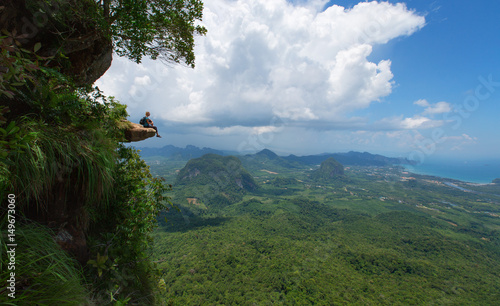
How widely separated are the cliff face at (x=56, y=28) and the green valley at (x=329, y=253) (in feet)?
15.2

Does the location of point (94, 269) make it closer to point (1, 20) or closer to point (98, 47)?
point (1, 20)

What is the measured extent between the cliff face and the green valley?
4633 millimetres

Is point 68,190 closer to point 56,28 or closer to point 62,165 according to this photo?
point 62,165

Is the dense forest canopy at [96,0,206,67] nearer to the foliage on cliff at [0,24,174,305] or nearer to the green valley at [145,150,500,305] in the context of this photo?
the foliage on cliff at [0,24,174,305]

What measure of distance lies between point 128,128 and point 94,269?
427 centimetres

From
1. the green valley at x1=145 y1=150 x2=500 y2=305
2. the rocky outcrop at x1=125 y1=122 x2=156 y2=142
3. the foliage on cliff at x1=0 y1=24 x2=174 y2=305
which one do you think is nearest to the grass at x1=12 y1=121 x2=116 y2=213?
the foliage on cliff at x1=0 y1=24 x2=174 y2=305

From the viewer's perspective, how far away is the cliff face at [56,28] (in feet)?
11.4

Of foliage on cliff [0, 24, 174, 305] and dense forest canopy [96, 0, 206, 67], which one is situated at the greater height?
dense forest canopy [96, 0, 206, 67]

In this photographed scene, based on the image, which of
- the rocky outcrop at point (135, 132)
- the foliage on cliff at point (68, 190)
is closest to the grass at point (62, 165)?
the foliage on cliff at point (68, 190)

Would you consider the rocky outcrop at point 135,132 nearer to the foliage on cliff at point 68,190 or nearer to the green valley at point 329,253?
the foliage on cliff at point 68,190

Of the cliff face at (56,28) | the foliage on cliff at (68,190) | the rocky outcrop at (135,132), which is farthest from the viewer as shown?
the rocky outcrop at (135,132)

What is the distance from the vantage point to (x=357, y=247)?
204ft

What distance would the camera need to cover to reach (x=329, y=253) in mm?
58281

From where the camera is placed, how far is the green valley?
38.8m
